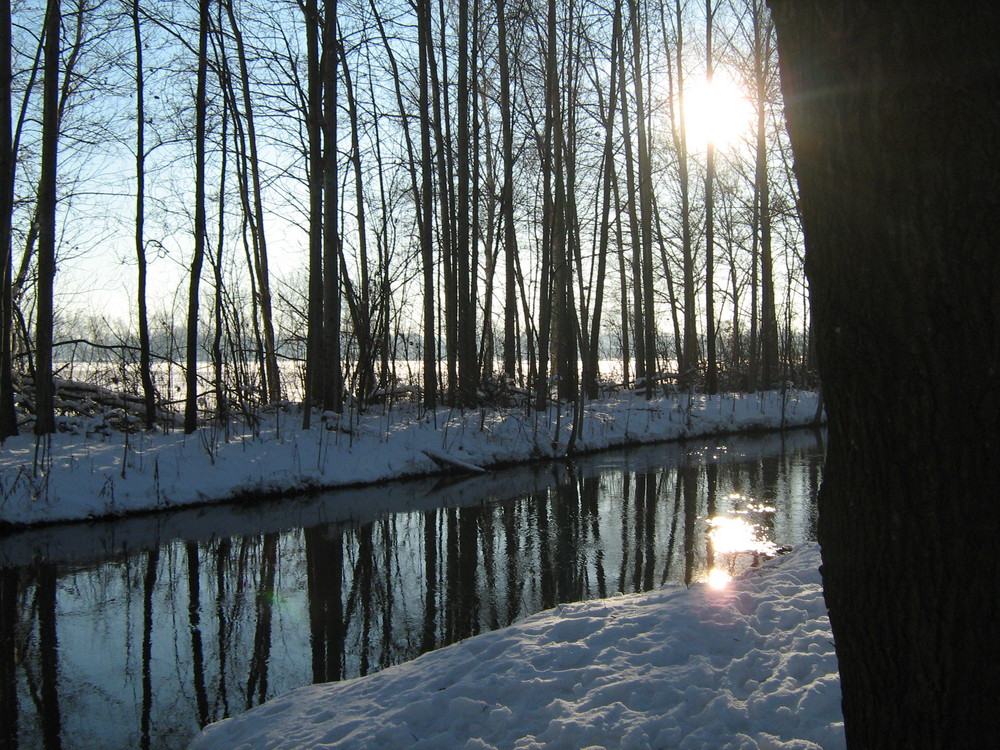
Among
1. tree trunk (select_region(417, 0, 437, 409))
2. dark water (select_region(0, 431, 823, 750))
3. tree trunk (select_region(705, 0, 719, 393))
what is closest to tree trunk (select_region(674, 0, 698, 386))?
tree trunk (select_region(705, 0, 719, 393))

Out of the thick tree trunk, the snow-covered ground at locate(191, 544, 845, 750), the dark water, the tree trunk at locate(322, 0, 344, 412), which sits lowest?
the dark water

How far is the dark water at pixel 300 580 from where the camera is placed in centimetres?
487

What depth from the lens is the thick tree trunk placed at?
5.50 ft

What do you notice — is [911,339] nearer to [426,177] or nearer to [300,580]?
[300,580]

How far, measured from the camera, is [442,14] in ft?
60.2

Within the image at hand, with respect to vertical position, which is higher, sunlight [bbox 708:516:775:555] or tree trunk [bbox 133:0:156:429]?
tree trunk [bbox 133:0:156:429]

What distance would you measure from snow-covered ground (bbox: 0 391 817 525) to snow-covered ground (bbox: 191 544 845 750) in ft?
24.1

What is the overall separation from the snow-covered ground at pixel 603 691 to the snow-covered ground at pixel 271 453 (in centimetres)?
734

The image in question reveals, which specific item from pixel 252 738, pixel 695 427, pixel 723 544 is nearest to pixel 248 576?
pixel 252 738

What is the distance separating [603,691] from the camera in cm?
368

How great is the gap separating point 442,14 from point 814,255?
18.6 meters

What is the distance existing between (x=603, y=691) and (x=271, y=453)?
956cm

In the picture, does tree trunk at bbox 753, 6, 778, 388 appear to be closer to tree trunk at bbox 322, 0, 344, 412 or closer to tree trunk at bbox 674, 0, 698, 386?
tree trunk at bbox 674, 0, 698, 386

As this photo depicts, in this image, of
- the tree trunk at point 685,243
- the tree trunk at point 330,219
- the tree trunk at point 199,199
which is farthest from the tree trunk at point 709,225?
the tree trunk at point 199,199
